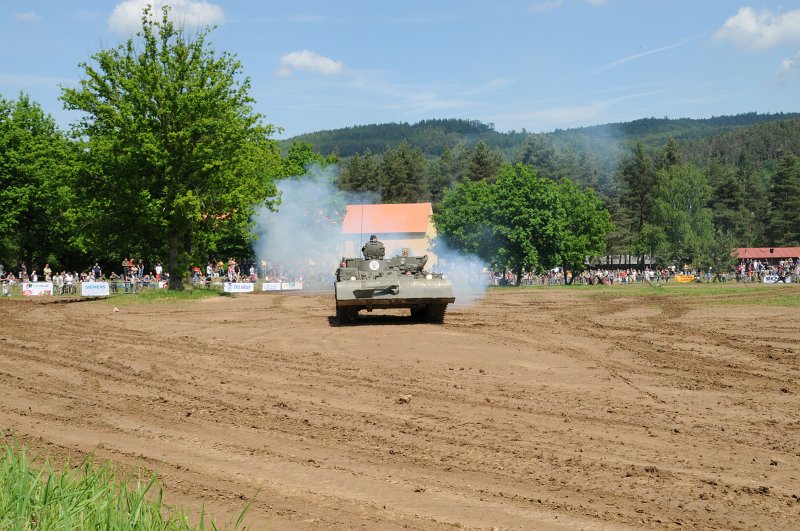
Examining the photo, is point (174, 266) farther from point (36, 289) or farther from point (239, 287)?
point (239, 287)

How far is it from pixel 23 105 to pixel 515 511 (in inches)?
2709

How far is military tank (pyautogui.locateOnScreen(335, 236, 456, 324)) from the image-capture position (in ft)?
68.9

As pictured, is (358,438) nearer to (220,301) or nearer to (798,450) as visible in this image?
(798,450)

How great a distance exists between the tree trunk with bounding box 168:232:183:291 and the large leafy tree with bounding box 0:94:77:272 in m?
18.7

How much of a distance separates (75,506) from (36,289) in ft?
140

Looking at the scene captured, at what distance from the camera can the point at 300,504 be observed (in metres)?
6.41

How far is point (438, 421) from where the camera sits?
9453mm

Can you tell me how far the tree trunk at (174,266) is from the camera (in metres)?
38.2

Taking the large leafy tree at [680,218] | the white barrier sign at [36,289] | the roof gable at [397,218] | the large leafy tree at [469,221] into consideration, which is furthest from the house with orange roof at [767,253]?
the white barrier sign at [36,289]

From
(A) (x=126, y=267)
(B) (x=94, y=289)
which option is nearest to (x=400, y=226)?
(A) (x=126, y=267)

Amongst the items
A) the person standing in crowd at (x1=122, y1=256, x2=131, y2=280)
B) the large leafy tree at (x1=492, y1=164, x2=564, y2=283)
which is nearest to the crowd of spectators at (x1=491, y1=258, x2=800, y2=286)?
the large leafy tree at (x1=492, y1=164, x2=564, y2=283)

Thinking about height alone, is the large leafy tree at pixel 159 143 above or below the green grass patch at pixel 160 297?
above

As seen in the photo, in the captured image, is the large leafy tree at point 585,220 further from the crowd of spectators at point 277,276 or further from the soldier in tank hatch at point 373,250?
the soldier in tank hatch at point 373,250

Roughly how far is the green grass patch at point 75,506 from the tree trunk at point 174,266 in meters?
33.2
